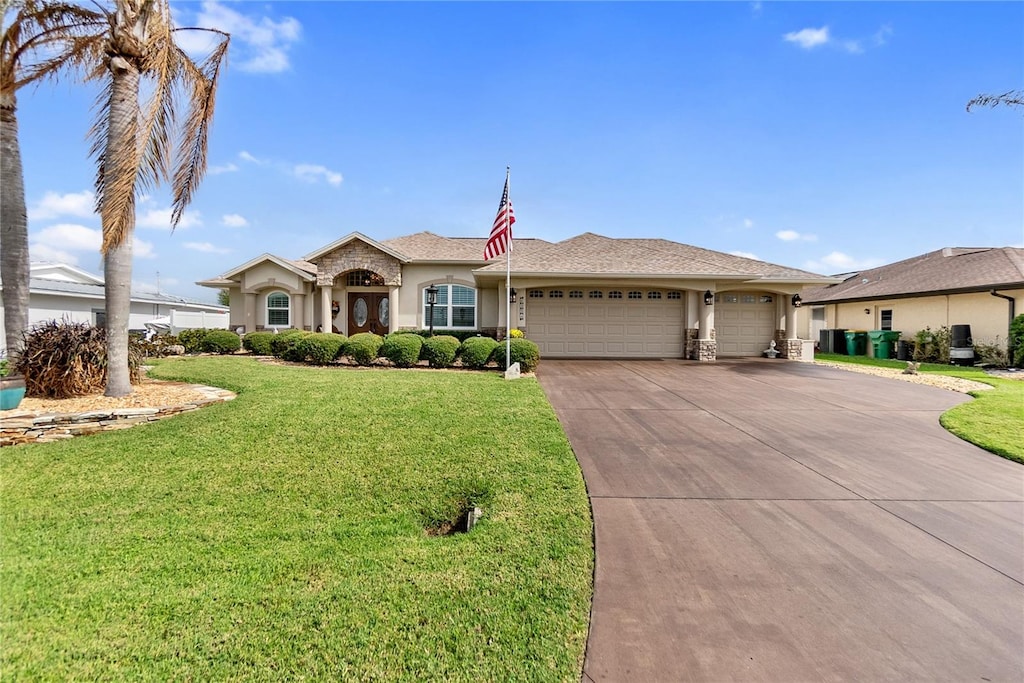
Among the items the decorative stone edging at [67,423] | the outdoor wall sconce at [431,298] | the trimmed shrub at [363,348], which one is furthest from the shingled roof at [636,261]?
the decorative stone edging at [67,423]

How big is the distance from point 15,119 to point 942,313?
26.3 m

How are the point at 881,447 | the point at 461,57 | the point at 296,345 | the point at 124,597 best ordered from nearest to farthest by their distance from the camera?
the point at 124,597 → the point at 881,447 → the point at 461,57 → the point at 296,345

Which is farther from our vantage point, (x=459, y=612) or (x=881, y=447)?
(x=881, y=447)

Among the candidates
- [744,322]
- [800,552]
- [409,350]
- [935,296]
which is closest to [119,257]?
[409,350]

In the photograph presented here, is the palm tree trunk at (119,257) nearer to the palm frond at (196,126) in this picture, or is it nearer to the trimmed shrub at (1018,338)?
the palm frond at (196,126)

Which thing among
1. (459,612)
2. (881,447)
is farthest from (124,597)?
(881,447)

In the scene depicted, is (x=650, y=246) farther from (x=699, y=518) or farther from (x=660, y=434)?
(x=699, y=518)

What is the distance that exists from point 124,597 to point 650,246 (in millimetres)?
17885

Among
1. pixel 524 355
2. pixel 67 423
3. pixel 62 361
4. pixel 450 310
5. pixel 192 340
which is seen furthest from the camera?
pixel 450 310

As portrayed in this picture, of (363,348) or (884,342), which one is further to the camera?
(884,342)

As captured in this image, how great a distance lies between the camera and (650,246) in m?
17.8

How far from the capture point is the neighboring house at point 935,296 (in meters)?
14.7

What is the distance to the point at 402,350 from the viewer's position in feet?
40.5

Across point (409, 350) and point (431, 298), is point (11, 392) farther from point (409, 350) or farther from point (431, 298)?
point (431, 298)
